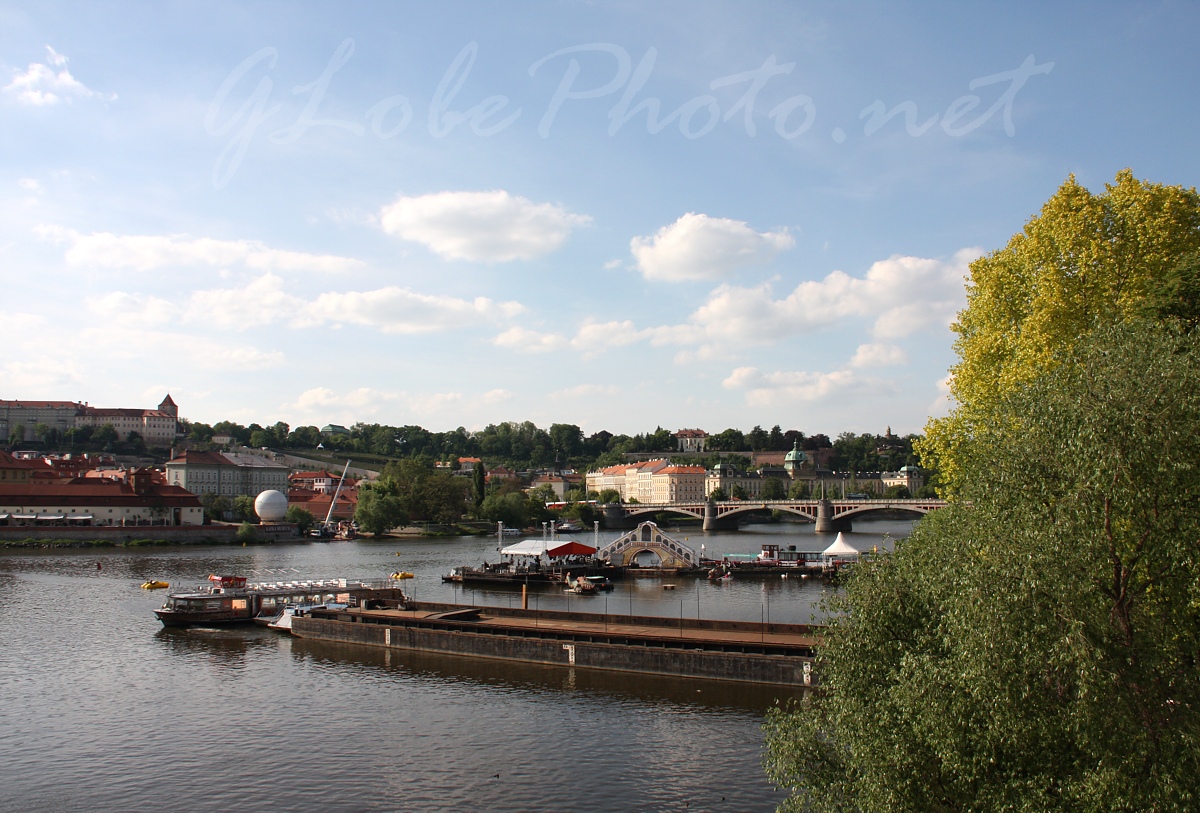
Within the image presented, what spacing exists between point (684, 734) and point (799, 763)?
35.5 ft

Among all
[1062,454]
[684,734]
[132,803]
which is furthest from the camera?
[684,734]

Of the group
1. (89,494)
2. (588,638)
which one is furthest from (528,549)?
(89,494)

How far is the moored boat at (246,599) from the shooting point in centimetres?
4359

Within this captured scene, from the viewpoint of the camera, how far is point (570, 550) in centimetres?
7181

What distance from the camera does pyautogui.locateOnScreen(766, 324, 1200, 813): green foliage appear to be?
36.2 ft

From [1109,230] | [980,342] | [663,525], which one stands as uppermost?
[1109,230]

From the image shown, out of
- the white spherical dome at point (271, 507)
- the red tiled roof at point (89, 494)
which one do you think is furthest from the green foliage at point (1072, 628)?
the white spherical dome at point (271, 507)

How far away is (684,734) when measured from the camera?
81.4 feet

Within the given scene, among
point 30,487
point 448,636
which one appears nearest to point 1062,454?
point 448,636

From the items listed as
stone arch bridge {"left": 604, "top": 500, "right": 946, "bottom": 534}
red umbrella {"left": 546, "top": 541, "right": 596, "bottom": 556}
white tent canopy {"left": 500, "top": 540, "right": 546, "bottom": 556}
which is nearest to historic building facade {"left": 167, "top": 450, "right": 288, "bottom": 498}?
stone arch bridge {"left": 604, "top": 500, "right": 946, "bottom": 534}

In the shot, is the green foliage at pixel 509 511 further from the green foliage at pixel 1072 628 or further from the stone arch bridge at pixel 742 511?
the green foliage at pixel 1072 628

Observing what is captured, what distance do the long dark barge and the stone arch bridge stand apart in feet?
260

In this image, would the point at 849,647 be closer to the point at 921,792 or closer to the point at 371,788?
the point at 921,792

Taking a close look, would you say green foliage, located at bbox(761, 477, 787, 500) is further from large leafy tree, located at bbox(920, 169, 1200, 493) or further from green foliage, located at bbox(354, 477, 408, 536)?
large leafy tree, located at bbox(920, 169, 1200, 493)
